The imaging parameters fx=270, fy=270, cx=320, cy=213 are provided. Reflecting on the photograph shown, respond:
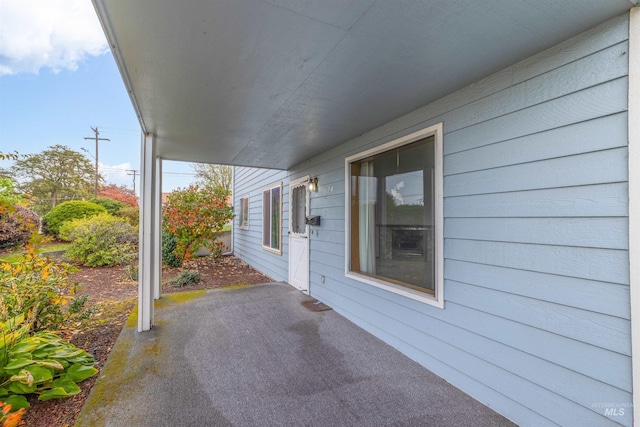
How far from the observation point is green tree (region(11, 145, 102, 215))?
13881mm

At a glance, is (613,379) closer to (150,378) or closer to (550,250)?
(550,250)

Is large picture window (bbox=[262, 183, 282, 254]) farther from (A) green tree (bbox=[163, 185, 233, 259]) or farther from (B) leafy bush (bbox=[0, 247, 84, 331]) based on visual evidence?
(B) leafy bush (bbox=[0, 247, 84, 331])

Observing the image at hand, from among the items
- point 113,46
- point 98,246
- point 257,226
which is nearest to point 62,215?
point 98,246

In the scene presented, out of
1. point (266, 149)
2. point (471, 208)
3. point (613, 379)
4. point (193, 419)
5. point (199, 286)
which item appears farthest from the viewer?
point (199, 286)

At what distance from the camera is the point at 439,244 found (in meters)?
2.46

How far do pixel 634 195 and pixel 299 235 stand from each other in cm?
446

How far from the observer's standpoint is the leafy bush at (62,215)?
9.72 m

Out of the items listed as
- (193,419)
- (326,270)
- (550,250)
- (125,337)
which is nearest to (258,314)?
(326,270)

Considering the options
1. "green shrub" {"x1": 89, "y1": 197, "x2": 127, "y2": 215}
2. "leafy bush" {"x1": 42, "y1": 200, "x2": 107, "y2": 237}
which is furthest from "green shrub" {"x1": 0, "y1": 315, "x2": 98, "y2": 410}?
"green shrub" {"x1": 89, "y1": 197, "x2": 127, "y2": 215}

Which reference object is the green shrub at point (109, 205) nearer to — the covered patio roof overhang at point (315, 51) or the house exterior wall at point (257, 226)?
the house exterior wall at point (257, 226)

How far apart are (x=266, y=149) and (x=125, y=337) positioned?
10.1ft

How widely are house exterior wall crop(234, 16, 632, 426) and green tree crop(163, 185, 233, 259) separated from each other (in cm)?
651

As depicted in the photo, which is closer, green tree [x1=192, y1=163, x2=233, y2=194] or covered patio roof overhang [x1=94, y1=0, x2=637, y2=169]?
covered patio roof overhang [x1=94, y1=0, x2=637, y2=169]

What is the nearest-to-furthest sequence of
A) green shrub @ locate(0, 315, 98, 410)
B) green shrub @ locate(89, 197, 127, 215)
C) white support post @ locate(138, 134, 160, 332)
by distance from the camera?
1. green shrub @ locate(0, 315, 98, 410)
2. white support post @ locate(138, 134, 160, 332)
3. green shrub @ locate(89, 197, 127, 215)
